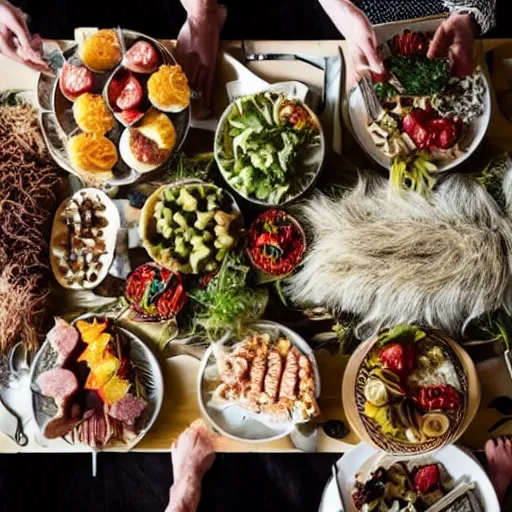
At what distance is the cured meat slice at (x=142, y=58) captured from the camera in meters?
2.14

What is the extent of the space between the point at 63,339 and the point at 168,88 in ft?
2.46

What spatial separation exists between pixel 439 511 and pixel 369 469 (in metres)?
0.22

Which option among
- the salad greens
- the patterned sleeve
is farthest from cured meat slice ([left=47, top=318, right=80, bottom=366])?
the patterned sleeve

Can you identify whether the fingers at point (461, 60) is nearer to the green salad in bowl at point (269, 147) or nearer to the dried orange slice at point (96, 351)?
the green salad in bowl at point (269, 147)

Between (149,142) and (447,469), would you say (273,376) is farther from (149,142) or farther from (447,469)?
(149,142)

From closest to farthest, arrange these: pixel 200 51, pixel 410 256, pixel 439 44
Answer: pixel 410 256
pixel 439 44
pixel 200 51

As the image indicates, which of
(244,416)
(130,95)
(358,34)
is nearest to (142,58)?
(130,95)

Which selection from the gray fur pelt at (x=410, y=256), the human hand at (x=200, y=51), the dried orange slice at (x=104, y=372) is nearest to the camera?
the gray fur pelt at (x=410, y=256)

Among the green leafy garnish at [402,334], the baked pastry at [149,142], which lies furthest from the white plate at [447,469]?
the baked pastry at [149,142]

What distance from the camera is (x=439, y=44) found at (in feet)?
7.05

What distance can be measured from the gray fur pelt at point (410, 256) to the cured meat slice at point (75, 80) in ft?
2.28

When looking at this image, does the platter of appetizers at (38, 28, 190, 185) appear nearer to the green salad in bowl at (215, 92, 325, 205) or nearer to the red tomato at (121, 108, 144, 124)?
the red tomato at (121, 108, 144, 124)

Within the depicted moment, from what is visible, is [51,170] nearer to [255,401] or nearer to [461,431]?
[255,401]

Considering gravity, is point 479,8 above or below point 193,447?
above
